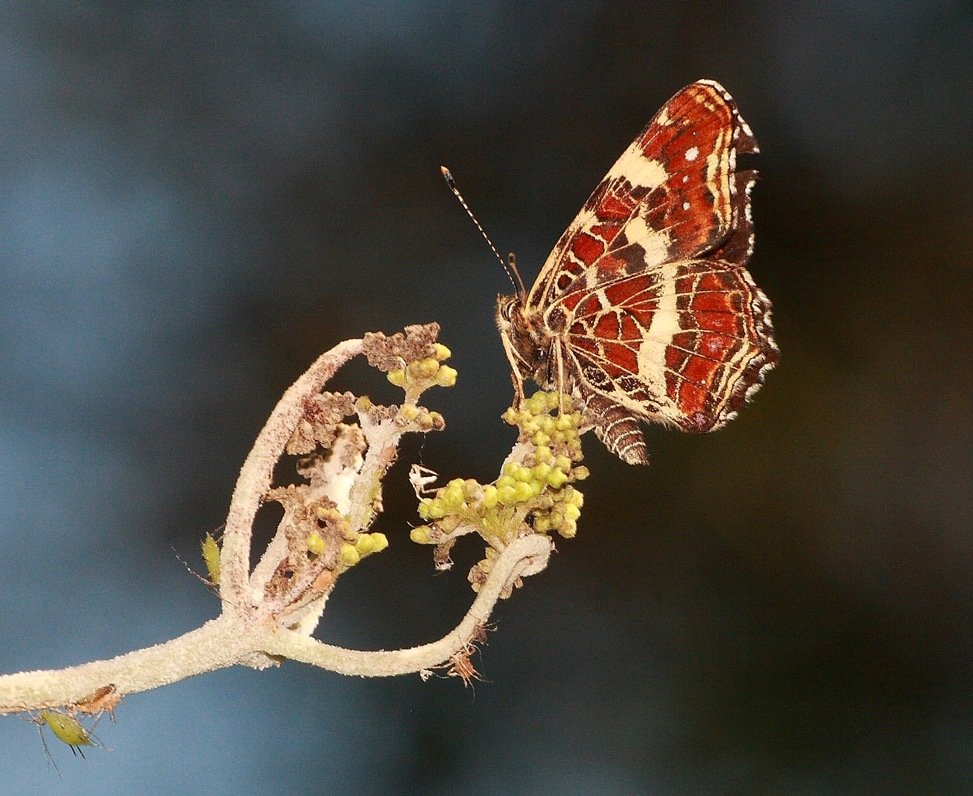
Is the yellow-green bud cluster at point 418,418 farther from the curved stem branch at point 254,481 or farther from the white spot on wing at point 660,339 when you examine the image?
the white spot on wing at point 660,339

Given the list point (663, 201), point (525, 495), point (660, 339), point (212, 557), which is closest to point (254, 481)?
point (212, 557)

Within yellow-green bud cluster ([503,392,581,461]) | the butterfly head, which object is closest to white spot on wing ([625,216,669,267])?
the butterfly head

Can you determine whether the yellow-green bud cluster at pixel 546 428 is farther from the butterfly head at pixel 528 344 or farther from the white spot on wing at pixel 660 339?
the white spot on wing at pixel 660 339

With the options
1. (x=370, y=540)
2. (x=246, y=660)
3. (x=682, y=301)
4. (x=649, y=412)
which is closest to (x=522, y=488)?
(x=370, y=540)

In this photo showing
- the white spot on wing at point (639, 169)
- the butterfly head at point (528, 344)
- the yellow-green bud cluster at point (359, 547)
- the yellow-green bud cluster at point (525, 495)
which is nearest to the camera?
the yellow-green bud cluster at point (359, 547)

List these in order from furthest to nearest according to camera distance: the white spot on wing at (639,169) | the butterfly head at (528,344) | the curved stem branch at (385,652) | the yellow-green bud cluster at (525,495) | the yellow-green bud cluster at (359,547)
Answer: the white spot on wing at (639,169)
the butterfly head at (528,344)
the yellow-green bud cluster at (525,495)
the yellow-green bud cluster at (359,547)
the curved stem branch at (385,652)

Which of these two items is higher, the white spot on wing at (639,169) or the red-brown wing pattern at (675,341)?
the white spot on wing at (639,169)

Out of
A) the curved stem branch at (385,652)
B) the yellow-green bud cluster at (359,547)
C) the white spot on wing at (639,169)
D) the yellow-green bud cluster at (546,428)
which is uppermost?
the white spot on wing at (639,169)

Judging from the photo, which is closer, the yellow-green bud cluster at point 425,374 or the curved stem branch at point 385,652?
the curved stem branch at point 385,652

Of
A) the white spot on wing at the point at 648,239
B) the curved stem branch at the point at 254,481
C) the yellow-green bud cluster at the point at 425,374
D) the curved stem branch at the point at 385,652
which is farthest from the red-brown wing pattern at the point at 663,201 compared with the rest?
the curved stem branch at the point at 385,652

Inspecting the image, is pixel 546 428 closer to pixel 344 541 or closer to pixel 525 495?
pixel 525 495
